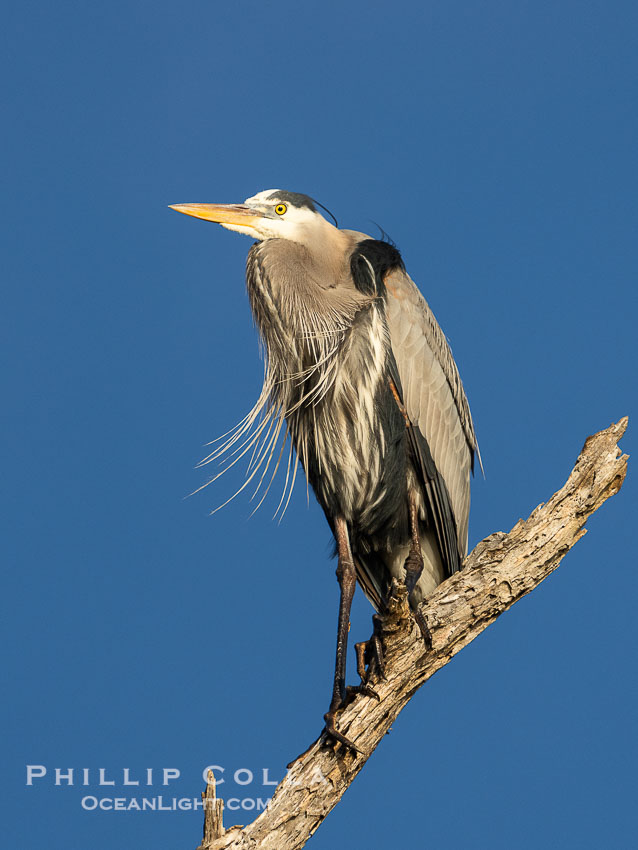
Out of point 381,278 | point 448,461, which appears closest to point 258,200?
point 381,278

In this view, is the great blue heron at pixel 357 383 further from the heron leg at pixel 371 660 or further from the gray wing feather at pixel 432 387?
the heron leg at pixel 371 660

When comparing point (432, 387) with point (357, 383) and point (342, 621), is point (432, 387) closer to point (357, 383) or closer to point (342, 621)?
point (357, 383)

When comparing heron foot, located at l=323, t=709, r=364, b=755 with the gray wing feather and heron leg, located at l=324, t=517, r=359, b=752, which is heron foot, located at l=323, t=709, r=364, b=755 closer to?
heron leg, located at l=324, t=517, r=359, b=752

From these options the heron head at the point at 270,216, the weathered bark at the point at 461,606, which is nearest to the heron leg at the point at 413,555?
the weathered bark at the point at 461,606

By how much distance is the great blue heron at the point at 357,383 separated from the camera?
3504mm

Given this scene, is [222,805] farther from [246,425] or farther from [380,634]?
[246,425]

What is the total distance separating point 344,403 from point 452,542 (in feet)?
Answer: 2.26

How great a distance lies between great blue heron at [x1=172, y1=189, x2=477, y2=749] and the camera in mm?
3504

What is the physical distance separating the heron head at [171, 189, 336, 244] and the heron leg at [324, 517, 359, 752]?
1.13 m

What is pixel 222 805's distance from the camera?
2.55 m

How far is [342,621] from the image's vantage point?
11.0 feet

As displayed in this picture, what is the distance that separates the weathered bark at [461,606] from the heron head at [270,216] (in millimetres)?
1368

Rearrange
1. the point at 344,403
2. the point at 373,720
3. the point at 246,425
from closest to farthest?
the point at 373,720 < the point at 344,403 < the point at 246,425

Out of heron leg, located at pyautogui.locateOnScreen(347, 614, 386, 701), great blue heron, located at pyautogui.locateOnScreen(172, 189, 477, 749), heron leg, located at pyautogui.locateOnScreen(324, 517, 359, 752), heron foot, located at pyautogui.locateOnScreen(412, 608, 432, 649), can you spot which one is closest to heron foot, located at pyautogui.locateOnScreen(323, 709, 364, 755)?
heron leg, located at pyautogui.locateOnScreen(324, 517, 359, 752)
